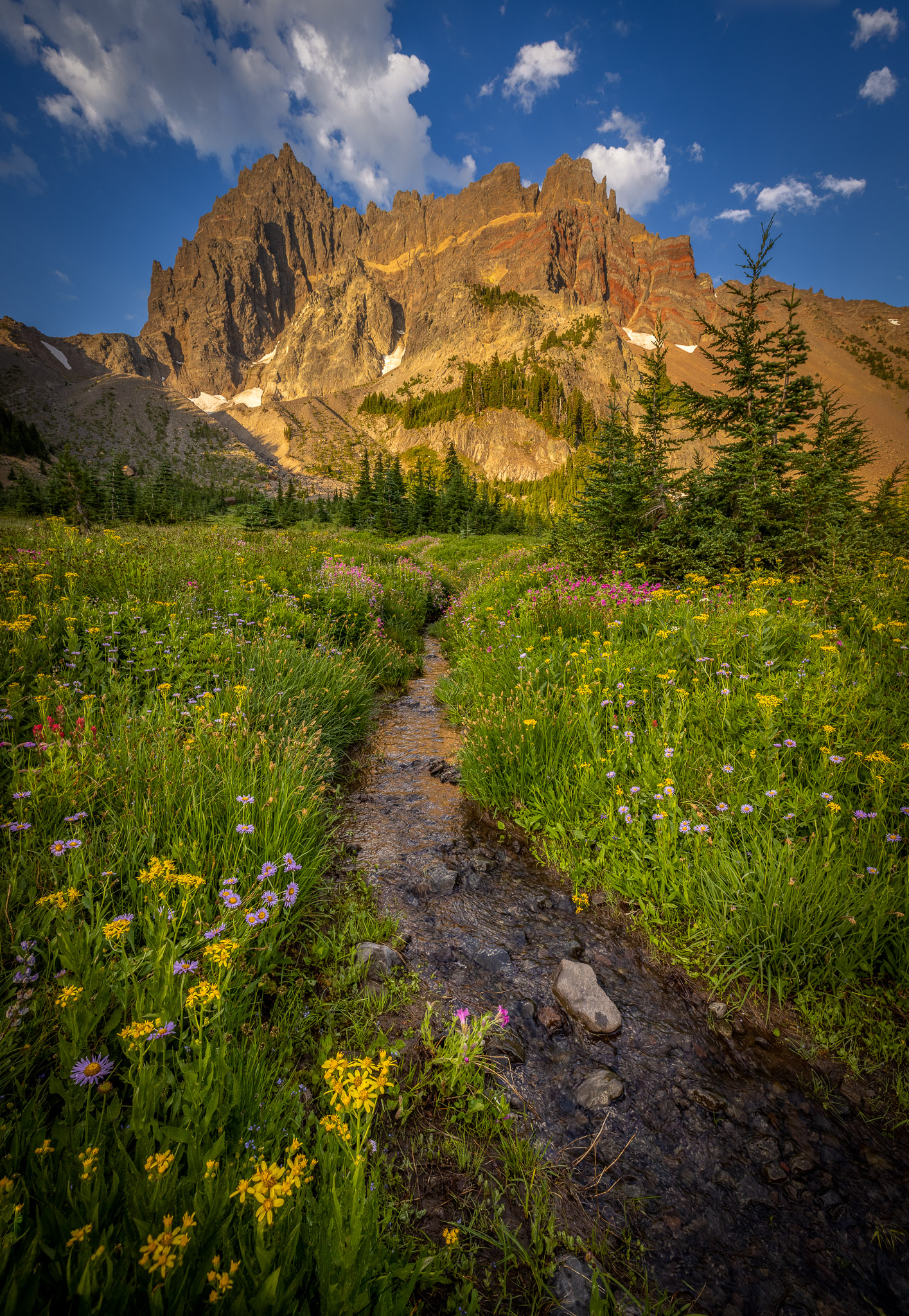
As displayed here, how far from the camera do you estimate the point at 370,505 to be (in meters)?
44.2

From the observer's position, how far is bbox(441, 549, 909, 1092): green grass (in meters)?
2.62

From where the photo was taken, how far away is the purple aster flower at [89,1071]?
1523 mm

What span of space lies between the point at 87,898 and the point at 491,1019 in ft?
6.87

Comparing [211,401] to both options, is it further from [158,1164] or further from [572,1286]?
[572,1286]

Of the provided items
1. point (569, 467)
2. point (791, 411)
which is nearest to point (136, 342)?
point (569, 467)

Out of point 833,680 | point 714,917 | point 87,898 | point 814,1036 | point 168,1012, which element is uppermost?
point 833,680

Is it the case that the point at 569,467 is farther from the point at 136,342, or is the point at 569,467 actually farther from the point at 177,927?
the point at 136,342

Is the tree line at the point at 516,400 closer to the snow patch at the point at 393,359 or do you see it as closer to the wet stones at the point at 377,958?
the snow patch at the point at 393,359

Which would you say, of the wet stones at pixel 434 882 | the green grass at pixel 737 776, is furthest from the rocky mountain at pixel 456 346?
the wet stones at pixel 434 882

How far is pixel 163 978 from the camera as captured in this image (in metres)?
1.95

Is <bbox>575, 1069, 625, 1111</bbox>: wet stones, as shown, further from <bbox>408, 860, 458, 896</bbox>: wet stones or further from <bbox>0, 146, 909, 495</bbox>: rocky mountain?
<bbox>0, 146, 909, 495</bbox>: rocky mountain

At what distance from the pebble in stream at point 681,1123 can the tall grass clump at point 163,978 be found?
31.0 inches

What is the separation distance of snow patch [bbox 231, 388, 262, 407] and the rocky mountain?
1.11 meters

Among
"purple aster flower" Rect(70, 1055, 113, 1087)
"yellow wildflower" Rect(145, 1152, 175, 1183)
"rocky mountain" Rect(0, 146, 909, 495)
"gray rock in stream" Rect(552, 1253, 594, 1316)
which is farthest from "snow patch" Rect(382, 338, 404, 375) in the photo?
"gray rock in stream" Rect(552, 1253, 594, 1316)
